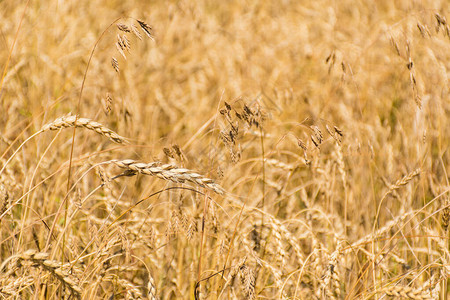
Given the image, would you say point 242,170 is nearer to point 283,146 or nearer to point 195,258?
point 283,146

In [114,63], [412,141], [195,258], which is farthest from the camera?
[412,141]

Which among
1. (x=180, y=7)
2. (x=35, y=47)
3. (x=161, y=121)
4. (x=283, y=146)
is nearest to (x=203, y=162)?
(x=283, y=146)

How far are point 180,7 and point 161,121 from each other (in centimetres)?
87

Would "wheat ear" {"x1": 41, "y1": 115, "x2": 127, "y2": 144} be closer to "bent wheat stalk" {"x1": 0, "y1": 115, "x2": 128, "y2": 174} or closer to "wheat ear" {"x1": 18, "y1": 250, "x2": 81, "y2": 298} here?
"bent wheat stalk" {"x1": 0, "y1": 115, "x2": 128, "y2": 174}

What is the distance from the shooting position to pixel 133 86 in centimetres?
389

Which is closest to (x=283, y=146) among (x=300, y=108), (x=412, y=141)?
(x=300, y=108)

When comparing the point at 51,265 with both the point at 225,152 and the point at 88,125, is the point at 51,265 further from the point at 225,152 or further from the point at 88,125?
the point at 225,152

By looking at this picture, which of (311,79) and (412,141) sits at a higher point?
(311,79)

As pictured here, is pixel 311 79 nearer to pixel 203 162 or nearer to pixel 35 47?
pixel 203 162

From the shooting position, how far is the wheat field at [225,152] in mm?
1788

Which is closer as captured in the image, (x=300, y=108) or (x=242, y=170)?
(x=242, y=170)

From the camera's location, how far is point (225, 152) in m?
2.58

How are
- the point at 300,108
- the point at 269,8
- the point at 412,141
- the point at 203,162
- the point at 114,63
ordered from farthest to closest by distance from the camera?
the point at 269,8, the point at 300,108, the point at 412,141, the point at 203,162, the point at 114,63

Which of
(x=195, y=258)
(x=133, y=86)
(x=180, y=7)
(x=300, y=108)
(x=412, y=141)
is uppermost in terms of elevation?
(x=180, y=7)
